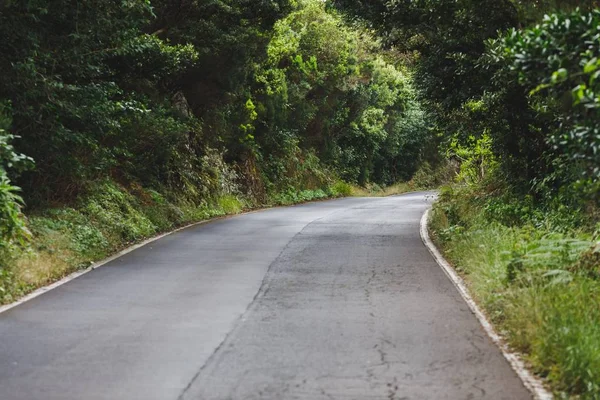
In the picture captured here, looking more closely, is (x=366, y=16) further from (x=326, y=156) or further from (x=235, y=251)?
(x=326, y=156)

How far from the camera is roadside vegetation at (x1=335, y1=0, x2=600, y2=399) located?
6.57 meters

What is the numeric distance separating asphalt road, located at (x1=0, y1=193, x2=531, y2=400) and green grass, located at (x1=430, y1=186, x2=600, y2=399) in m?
0.39

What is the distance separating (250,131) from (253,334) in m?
26.8

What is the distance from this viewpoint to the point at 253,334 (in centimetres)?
903

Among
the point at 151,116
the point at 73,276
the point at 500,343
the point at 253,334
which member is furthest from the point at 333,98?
the point at 500,343

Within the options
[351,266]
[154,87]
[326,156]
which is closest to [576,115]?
[351,266]

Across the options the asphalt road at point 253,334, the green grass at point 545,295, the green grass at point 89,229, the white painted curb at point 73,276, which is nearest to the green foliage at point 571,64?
the green grass at point 545,295

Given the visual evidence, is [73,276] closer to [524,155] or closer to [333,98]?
[524,155]

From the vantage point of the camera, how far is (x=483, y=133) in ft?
A: 61.7

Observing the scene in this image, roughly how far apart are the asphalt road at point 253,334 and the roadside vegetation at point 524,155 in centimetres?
59

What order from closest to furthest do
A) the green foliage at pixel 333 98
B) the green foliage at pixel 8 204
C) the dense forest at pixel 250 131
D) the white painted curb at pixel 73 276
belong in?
the dense forest at pixel 250 131 → the white painted curb at pixel 73 276 → the green foliage at pixel 8 204 → the green foliage at pixel 333 98

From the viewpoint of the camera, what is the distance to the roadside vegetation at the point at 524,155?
6570mm

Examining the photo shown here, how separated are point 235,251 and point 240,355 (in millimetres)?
9075

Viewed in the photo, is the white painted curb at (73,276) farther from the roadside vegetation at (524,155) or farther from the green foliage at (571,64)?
the green foliage at (571,64)
